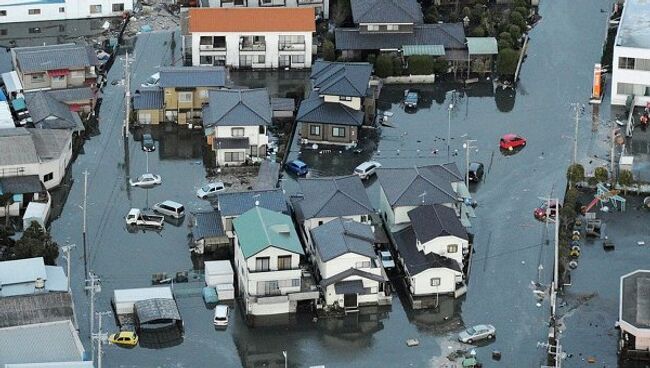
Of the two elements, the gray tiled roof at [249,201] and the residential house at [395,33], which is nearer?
the gray tiled roof at [249,201]

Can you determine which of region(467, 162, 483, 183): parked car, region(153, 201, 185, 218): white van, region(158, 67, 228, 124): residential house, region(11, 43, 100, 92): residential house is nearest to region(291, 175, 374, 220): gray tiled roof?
region(153, 201, 185, 218): white van

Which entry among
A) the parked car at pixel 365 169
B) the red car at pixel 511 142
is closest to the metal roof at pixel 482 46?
the red car at pixel 511 142

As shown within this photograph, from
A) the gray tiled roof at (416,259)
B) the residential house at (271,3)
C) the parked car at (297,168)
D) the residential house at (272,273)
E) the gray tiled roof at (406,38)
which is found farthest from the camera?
the residential house at (271,3)

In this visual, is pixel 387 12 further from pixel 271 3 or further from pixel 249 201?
pixel 249 201

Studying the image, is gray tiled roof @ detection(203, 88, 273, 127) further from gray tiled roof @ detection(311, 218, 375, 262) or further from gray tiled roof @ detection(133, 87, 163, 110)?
gray tiled roof @ detection(311, 218, 375, 262)

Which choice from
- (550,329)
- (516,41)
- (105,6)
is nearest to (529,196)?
(550,329)

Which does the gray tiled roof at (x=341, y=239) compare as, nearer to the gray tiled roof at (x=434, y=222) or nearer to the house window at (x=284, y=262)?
the house window at (x=284, y=262)
